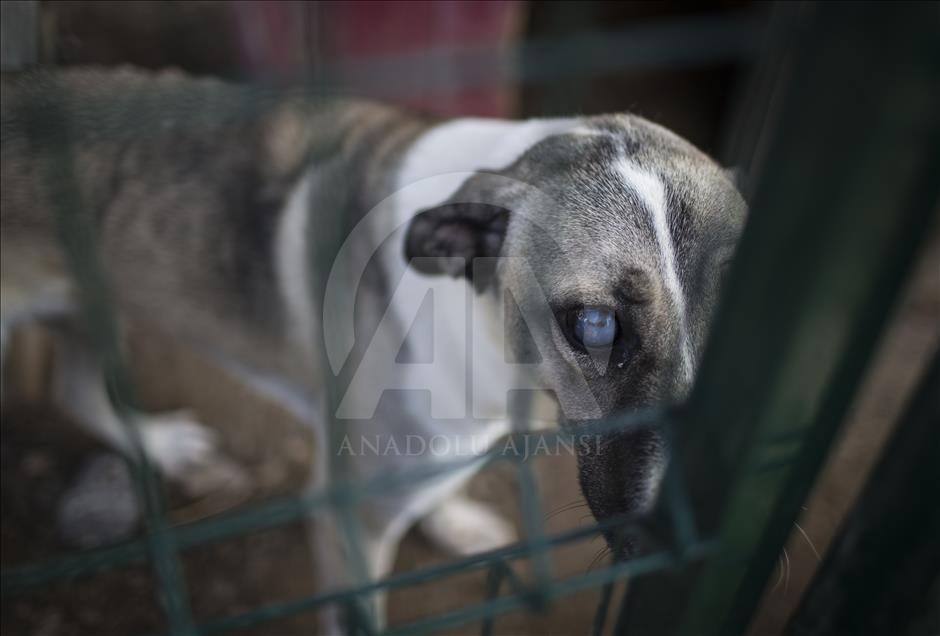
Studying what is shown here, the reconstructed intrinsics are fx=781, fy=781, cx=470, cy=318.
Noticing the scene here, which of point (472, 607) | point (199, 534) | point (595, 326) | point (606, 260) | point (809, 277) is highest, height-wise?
→ point (809, 277)

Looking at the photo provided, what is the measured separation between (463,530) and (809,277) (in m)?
1.80

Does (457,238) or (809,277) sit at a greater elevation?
(809,277)

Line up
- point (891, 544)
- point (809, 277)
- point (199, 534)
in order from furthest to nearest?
1. point (891, 544)
2. point (199, 534)
3. point (809, 277)

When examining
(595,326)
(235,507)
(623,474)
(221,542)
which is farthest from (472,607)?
(235,507)

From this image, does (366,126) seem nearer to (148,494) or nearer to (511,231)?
(511,231)

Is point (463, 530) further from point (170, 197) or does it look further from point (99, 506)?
point (170, 197)

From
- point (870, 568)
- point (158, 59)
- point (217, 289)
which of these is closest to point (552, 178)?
point (870, 568)

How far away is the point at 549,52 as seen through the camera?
4.13 feet

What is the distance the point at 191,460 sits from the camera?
2643mm

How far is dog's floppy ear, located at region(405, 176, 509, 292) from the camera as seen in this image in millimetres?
1519

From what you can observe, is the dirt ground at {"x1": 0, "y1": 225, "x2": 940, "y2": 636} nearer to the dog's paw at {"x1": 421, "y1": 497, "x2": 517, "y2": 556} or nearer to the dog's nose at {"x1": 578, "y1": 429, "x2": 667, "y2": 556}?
the dog's paw at {"x1": 421, "y1": 497, "x2": 517, "y2": 556}

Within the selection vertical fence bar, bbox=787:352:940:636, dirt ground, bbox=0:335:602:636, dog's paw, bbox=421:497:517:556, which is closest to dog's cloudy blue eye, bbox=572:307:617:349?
vertical fence bar, bbox=787:352:940:636

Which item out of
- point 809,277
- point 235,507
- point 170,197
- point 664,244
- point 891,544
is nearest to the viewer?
point 809,277

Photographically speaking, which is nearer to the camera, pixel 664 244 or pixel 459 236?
pixel 664 244
